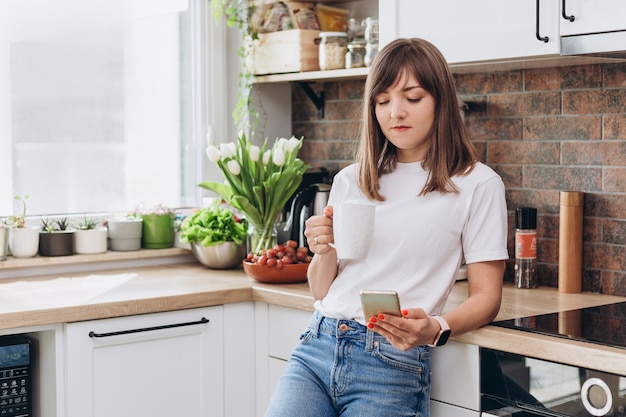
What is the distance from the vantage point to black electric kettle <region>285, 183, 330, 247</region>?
118 inches

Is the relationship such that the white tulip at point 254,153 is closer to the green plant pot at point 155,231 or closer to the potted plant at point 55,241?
the green plant pot at point 155,231

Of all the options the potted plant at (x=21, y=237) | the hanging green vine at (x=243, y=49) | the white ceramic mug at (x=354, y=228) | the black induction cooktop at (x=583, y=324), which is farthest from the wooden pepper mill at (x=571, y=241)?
the potted plant at (x=21, y=237)

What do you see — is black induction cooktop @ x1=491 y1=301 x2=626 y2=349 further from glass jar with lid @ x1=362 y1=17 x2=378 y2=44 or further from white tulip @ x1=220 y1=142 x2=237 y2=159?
white tulip @ x1=220 y1=142 x2=237 y2=159

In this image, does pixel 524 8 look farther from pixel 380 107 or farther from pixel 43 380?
pixel 43 380

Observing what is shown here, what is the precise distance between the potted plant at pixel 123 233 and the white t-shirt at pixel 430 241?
4.23ft

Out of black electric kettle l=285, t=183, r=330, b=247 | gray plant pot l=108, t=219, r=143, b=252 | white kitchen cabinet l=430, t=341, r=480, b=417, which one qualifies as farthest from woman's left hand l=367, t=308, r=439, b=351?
gray plant pot l=108, t=219, r=143, b=252

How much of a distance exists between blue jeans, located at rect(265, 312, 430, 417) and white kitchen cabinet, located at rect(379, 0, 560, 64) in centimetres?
86

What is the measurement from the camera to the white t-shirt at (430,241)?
203 cm

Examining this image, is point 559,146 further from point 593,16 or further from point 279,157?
point 279,157

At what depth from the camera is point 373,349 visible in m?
2.01

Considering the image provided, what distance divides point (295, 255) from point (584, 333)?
105 centimetres

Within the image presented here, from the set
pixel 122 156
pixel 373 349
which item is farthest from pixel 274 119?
pixel 373 349

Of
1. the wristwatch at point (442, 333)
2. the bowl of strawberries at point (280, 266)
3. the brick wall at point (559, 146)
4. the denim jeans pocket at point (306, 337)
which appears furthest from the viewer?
the bowl of strawberries at point (280, 266)

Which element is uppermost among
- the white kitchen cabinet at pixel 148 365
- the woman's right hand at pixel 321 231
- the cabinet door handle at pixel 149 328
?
the woman's right hand at pixel 321 231
